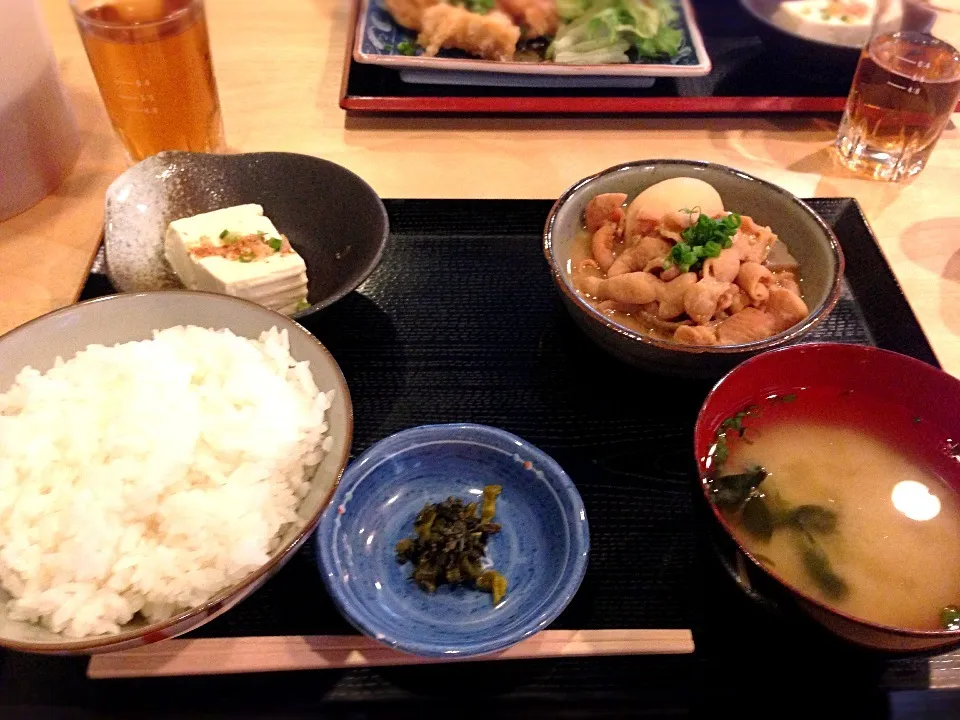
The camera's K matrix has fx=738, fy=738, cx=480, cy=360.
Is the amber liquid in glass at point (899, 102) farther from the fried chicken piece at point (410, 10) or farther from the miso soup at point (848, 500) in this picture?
the fried chicken piece at point (410, 10)

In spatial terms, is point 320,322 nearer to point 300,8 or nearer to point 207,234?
point 207,234

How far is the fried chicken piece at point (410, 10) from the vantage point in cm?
256

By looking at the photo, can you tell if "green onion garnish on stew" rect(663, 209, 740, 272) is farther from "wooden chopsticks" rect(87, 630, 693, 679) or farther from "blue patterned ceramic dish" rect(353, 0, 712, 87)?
"blue patterned ceramic dish" rect(353, 0, 712, 87)

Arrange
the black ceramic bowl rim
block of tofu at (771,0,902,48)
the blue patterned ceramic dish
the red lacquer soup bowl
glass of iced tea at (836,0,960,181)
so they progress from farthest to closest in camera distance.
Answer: block of tofu at (771,0,902,48)
the blue patterned ceramic dish
glass of iced tea at (836,0,960,181)
the black ceramic bowl rim
the red lacquer soup bowl

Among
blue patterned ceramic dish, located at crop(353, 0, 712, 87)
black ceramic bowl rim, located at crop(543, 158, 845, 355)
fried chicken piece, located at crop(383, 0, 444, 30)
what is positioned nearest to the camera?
black ceramic bowl rim, located at crop(543, 158, 845, 355)

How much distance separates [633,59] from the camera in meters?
2.51

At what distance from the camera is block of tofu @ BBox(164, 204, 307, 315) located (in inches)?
65.3

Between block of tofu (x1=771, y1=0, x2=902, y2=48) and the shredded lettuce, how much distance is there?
1.67 feet

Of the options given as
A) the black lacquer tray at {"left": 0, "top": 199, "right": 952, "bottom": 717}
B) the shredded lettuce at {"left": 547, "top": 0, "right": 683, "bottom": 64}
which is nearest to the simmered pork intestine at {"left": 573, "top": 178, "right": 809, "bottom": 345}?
the black lacquer tray at {"left": 0, "top": 199, "right": 952, "bottom": 717}

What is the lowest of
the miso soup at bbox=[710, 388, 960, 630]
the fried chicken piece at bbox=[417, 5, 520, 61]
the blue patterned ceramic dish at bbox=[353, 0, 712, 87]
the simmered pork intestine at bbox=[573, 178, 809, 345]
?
the miso soup at bbox=[710, 388, 960, 630]

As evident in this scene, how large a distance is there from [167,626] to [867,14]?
10.2 ft

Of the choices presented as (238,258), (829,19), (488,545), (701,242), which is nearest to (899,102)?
(829,19)

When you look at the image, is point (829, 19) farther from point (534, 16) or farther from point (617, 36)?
point (534, 16)

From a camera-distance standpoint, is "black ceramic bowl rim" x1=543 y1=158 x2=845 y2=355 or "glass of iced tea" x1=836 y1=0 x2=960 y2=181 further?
"glass of iced tea" x1=836 y1=0 x2=960 y2=181
